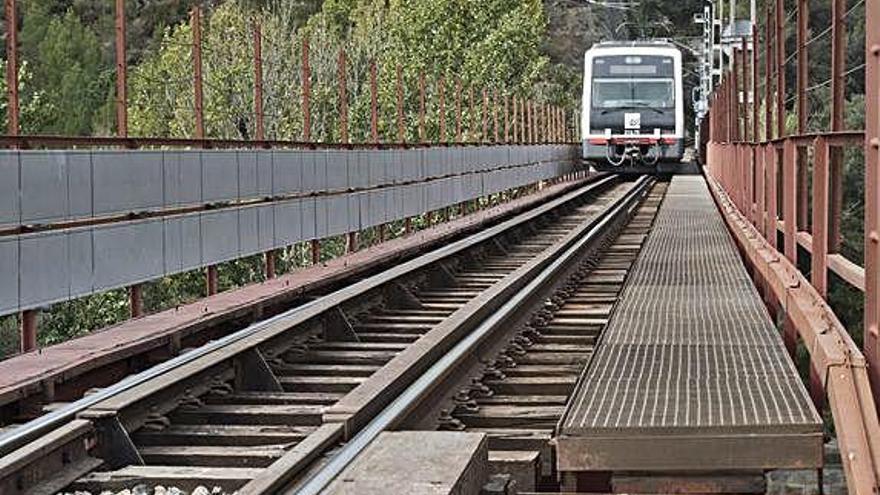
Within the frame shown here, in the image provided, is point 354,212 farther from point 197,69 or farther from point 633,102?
point 633,102

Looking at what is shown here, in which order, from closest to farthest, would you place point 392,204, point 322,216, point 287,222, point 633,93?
point 287,222 → point 322,216 → point 392,204 → point 633,93

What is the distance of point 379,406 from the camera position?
7.29 meters

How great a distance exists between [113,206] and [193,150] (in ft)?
6.74

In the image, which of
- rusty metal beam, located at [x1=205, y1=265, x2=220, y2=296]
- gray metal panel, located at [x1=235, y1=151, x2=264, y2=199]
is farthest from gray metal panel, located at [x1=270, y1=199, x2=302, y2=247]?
rusty metal beam, located at [x1=205, y1=265, x2=220, y2=296]

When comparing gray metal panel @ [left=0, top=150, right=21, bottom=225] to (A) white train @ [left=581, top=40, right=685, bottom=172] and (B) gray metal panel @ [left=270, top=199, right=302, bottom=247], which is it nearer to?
(B) gray metal panel @ [left=270, top=199, right=302, bottom=247]

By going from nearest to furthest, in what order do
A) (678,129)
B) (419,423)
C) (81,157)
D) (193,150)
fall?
1. (419,423)
2. (81,157)
3. (193,150)
4. (678,129)

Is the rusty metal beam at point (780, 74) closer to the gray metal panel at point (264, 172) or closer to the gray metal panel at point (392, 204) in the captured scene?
the gray metal panel at point (264, 172)

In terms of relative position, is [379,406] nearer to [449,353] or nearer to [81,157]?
[449,353]

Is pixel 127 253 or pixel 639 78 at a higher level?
pixel 639 78

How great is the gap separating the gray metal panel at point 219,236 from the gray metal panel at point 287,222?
4.63ft

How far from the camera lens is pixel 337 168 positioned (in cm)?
1828

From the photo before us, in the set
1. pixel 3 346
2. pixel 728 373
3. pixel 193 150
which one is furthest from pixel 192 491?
pixel 3 346

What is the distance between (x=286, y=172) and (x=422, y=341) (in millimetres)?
7024

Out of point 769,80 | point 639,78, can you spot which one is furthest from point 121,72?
point 639,78
